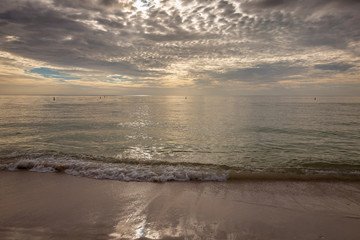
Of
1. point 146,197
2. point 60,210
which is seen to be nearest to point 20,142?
point 60,210

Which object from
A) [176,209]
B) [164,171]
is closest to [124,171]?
[164,171]

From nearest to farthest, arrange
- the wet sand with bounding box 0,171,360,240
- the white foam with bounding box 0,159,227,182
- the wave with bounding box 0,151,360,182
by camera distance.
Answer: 1. the wet sand with bounding box 0,171,360,240
2. the white foam with bounding box 0,159,227,182
3. the wave with bounding box 0,151,360,182

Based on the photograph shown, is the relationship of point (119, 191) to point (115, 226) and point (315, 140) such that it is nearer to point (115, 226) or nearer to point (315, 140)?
point (115, 226)

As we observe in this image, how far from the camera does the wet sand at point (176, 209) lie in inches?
180

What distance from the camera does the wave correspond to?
8.15 meters

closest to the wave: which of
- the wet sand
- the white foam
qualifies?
the white foam

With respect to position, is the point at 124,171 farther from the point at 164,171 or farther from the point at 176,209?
the point at 176,209

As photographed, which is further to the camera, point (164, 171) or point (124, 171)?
point (164, 171)

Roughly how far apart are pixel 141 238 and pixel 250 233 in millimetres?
2636

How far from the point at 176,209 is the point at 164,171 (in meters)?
3.21

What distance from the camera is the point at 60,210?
5426mm

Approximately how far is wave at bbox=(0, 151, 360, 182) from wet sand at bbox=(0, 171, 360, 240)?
49 centimetres

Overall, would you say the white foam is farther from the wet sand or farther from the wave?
the wet sand

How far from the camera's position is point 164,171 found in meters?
8.74
